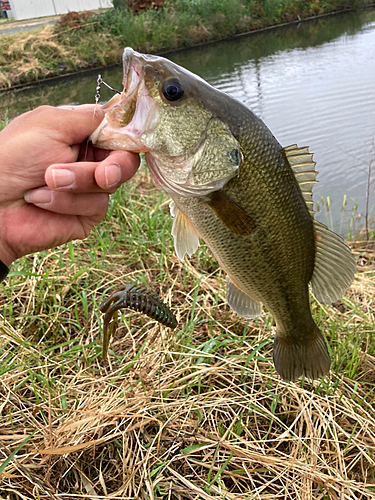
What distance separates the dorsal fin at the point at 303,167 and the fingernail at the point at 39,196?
3.20 ft

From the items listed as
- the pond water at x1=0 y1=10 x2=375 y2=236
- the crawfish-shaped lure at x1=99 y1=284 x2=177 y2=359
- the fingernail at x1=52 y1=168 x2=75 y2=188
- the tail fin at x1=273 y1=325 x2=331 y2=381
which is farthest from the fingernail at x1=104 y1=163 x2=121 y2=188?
the pond water at x1=0 y1=10 x2=375 y2=236

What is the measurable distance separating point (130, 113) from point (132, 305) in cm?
78

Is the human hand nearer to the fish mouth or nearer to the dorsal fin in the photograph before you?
the fish mouth

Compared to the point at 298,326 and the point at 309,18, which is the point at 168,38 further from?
the point at 298,326

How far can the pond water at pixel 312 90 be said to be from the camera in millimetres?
6508

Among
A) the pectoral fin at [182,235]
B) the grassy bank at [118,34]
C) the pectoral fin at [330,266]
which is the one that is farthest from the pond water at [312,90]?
the pectoral fin at [182,235]

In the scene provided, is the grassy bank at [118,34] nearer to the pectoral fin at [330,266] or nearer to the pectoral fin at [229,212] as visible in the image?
the pectoral fin at [229,212]

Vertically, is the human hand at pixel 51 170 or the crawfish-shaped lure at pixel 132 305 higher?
the human hand at pixel 51 170

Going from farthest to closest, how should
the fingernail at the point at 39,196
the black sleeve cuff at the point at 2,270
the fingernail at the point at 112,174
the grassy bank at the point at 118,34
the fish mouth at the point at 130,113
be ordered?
the grassy bank at the point at 118,34 < the black sleeve cuff at the point at 2,270 < the fingernail at the point at 39,196 < the fingernail at the point at 112,174 < the fish mouth at the point at 130,113

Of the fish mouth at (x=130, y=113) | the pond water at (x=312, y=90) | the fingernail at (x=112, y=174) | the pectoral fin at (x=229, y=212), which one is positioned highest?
the fish mouth at (x=130, y=113)

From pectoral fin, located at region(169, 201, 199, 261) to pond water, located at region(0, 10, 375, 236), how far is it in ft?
12.0

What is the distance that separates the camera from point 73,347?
97.4 inches

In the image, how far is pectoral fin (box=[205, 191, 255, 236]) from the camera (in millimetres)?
1504

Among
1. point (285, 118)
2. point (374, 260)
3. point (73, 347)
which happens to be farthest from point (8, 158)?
point (285, 118)
